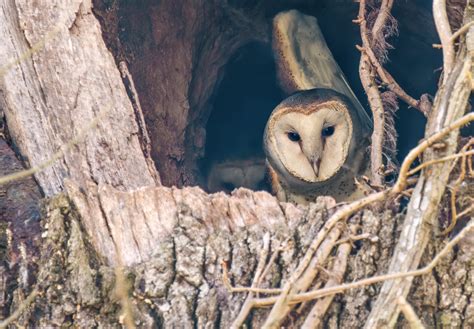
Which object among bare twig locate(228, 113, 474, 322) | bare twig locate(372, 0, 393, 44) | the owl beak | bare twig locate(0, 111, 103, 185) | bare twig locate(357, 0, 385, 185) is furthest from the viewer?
the owl beak

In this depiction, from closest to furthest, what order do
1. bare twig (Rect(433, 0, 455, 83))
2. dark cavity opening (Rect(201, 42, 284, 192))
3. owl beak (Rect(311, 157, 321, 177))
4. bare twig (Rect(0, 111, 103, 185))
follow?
bare twig (Rect(0, 111, 103, 185)) < bare twig (Rect(433, 0, 455, 83)) < owl beak (Rect(311, 157, 321, 177)) < dark cavity opening (Rect(201, 42, 284, 192))

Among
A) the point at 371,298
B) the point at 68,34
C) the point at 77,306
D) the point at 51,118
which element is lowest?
the point at 371,298

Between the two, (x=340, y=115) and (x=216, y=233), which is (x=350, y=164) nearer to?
(x=340, y=115)

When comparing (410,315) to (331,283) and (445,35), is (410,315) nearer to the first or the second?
(331,283)

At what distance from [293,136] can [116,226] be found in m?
1.48

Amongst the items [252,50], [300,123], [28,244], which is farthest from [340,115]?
[28,244]

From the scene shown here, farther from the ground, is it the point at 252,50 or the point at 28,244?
the point at 252,50

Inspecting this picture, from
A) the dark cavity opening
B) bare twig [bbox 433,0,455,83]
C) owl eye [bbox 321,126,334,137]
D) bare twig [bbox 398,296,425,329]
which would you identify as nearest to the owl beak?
owl eye [bbox 321,126,334,137]

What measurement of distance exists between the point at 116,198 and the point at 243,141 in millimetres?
2109

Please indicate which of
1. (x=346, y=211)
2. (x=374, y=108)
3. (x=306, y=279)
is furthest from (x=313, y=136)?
(x=306, y=279)

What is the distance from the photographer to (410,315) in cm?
177

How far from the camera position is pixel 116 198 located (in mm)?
2268

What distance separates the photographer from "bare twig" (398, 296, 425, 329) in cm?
174

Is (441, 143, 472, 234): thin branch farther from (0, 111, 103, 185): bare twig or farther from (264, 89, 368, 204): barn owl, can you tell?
(264, 89, 368, 204): barn owl
